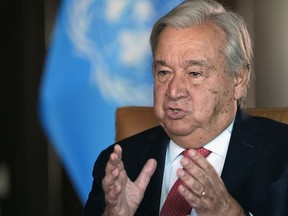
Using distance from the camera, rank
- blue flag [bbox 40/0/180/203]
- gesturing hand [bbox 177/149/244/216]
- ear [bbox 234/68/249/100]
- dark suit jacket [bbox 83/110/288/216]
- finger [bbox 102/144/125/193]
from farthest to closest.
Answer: blue flag [bbox 40/0/180/203] < ear [bbox 234/68/249/100] < dark suit jacket [bbox 83/110/288/216] < finger [bbox 102/144/125/193] < gesturing hand [bbox 177/149/244/216]

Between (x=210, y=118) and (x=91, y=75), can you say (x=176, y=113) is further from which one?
(x=91, y=75)

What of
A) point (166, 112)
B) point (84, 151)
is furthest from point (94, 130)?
point (166, 112)

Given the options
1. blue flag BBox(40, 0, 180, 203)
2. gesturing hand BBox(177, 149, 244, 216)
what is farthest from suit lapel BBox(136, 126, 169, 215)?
blue flag BBox(40, 0, 180, 203)

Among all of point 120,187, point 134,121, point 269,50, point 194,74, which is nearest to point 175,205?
point 120,187

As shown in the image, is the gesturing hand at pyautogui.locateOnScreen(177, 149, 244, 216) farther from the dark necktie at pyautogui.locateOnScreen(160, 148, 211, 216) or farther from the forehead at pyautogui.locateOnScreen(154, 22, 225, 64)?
the forehead at pyautogui.locateOnScreen(154, 22, 225, 64)

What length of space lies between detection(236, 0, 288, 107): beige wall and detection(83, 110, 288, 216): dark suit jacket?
4.27 ft

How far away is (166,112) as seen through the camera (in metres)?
1.68

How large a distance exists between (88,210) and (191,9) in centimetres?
67

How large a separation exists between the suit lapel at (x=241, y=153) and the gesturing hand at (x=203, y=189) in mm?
245

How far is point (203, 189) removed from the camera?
1.36m

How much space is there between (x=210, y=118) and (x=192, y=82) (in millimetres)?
115

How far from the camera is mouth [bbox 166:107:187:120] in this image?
1.65 meters

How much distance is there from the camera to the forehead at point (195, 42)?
166 cm

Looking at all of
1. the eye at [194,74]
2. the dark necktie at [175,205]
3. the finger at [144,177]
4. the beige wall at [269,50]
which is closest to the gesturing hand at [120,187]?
the finger at [144,177]
